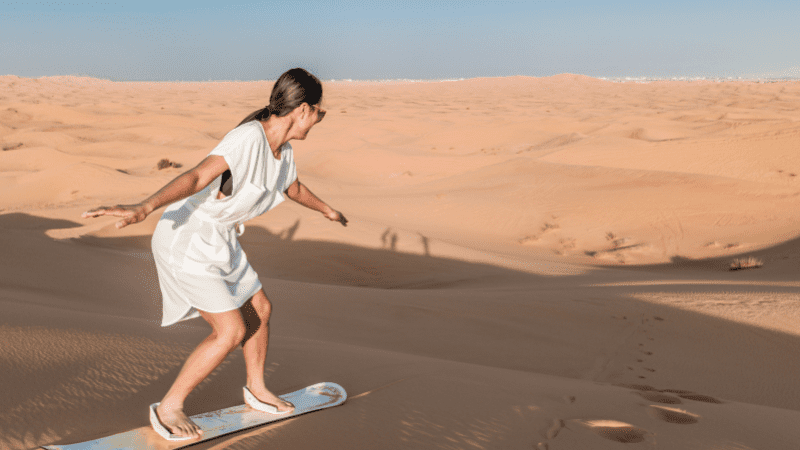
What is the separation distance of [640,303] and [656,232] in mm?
5710

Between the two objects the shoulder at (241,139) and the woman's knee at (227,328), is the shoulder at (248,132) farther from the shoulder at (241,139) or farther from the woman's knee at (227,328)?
the woman's knee at (227,328)

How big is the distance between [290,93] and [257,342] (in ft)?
3.29

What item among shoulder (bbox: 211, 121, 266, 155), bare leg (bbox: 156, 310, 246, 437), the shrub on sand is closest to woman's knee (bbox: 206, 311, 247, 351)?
bare leg (bbox: 156, 310, 246, 437)

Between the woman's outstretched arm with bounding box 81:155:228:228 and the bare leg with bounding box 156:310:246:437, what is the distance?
470mm

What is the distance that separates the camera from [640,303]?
5.52 m

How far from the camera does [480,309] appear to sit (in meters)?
5.41

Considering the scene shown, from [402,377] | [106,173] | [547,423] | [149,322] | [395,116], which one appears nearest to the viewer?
[547,423]

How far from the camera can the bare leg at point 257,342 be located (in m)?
2.40

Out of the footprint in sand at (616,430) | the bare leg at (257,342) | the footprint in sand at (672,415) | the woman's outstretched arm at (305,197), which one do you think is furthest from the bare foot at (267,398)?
the footprint in sand at (672,415)

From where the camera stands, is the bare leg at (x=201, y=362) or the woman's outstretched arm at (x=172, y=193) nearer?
the woman's outstretched arm at (x=172, y=193)

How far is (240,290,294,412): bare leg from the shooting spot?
2.40m

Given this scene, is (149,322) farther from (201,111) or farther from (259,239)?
(201,111)

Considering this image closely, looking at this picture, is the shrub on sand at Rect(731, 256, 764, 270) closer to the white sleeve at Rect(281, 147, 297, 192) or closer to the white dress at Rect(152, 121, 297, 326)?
the white sleeve at Rect(281, 147, 297, 192)

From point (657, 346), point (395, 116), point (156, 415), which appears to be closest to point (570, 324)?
point (657, 346)
